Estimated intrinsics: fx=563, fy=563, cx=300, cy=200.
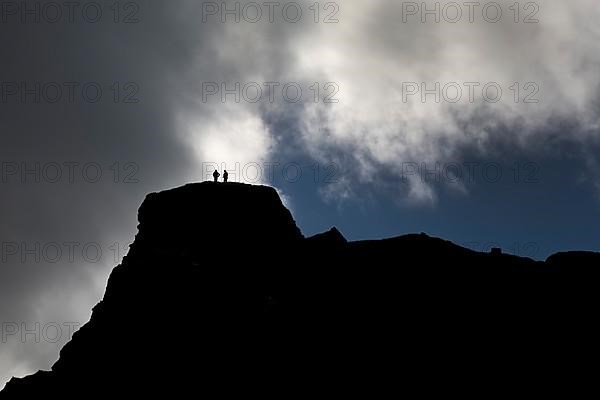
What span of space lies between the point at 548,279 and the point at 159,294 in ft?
122

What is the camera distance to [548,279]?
4641 cm

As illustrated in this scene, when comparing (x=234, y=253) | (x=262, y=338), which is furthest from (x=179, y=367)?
(x=234, y=253)

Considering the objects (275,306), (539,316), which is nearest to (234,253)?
(275,306)

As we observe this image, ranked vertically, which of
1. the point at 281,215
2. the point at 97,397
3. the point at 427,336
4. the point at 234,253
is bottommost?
the point at 97,397

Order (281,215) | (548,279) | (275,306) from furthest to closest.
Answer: (281,215) → (275,306) → (548,279)

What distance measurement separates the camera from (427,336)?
4441 centimetres

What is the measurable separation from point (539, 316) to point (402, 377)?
11900mm

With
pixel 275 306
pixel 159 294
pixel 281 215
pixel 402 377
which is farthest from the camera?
pixel 281 215

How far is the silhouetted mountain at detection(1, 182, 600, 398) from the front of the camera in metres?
42.5

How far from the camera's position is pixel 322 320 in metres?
48.3

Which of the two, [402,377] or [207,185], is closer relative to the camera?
[402,377]

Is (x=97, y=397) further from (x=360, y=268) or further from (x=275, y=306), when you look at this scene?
(x=360, y=268)

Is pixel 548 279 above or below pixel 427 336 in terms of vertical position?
above

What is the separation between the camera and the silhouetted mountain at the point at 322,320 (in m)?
42.5
